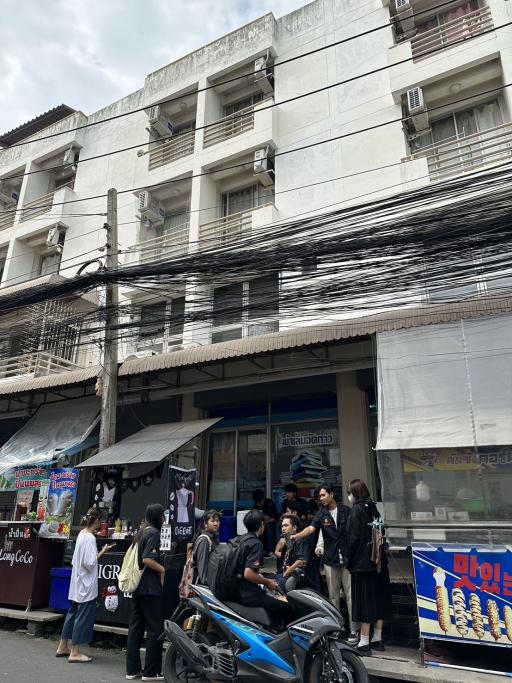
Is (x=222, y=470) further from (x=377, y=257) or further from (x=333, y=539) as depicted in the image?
(x=377, y=257)

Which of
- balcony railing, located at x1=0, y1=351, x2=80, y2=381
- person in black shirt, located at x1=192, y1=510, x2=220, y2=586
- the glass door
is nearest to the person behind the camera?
person in black shirt, located at x1=192, y1=510, x2=220, y2=586

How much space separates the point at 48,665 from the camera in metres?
4.79

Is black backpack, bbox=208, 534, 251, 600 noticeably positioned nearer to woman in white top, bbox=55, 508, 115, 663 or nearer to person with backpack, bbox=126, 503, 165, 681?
person with backpack, bbox=126, 503, 165, 681

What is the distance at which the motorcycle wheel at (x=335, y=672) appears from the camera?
3434mm

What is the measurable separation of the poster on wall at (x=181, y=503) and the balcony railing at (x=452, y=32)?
9452mm

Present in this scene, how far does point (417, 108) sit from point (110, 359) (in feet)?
26.1

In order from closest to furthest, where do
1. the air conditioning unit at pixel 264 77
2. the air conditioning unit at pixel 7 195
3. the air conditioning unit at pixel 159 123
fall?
the air conditioning unit at pixel 264 77 → the air conditioning unit at pixel 159 123 → the air conditioning unit at pixel 7 195

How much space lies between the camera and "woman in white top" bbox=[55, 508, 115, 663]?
4.98 m

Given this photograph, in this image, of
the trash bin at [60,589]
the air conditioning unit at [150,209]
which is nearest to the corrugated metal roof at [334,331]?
the trash bin at [60,589]

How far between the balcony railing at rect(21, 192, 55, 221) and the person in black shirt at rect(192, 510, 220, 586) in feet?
43.8

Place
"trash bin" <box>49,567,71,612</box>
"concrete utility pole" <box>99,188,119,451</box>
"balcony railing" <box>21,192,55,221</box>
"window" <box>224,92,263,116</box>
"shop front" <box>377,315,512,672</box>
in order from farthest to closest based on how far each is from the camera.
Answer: "balcony railing" <box>21,192,55,221</box> < "window" <box>224,92,263,116</box> < "concrete utility pole" <box>99,188,119,451</box> < "trash bin" <box>49,567,71,612</box> < "shop front" <box>377,315,512,672</box>

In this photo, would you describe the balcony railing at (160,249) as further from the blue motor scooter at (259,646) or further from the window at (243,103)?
the blue motor scooter at (259,646)

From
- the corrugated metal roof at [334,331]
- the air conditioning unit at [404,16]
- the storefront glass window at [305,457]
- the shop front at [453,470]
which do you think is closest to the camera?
the shop front at [453,470]

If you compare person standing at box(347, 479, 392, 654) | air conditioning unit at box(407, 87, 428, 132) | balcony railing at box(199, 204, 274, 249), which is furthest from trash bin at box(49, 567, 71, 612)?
air conditioning unit at box(407, 87, 428, 132)
